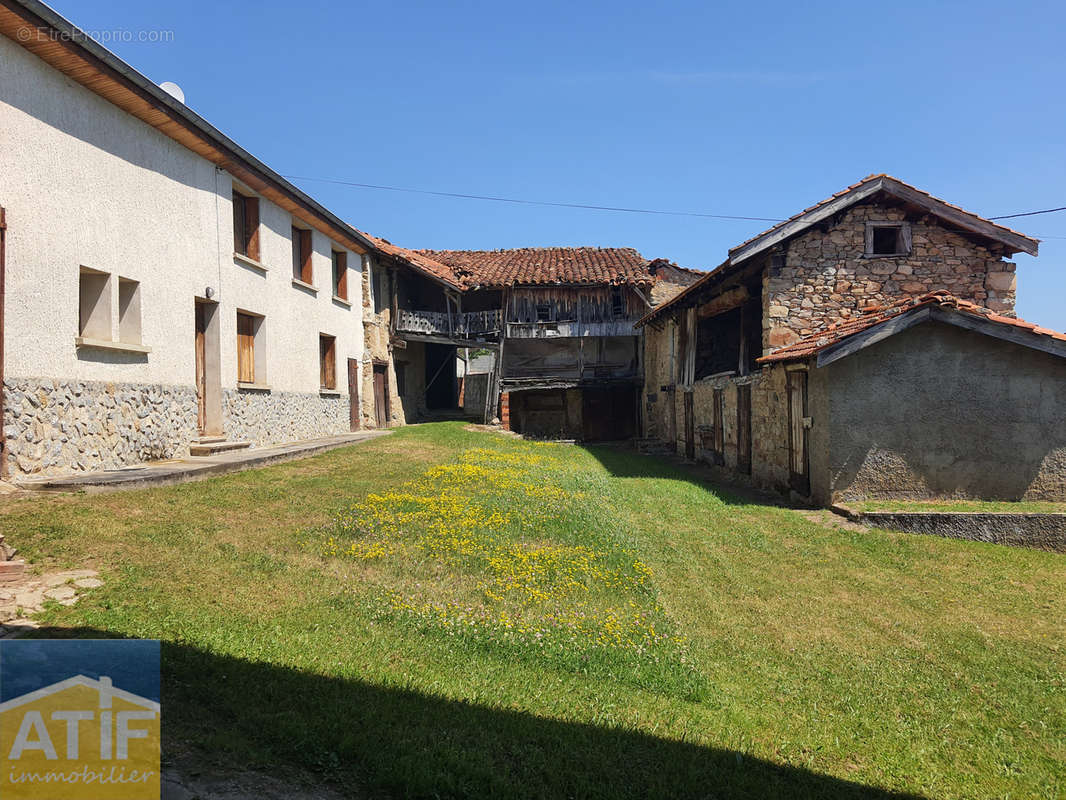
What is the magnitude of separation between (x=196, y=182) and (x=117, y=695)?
11.1 metres

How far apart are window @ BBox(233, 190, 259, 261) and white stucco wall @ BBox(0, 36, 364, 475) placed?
0.66ft

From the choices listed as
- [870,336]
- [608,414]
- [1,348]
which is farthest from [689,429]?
[1,348]

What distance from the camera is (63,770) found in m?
2.55

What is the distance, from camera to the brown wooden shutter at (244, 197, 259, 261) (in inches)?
565

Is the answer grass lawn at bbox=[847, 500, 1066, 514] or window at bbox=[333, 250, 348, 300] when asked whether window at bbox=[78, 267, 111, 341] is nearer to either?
window at bbox=[333, 250, 348, 300]

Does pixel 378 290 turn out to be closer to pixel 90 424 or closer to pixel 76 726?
pixel 90 424

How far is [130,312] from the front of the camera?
10180 millimetres

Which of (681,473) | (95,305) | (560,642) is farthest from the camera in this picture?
(681,473)

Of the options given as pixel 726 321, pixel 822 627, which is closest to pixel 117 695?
pixel 822 627

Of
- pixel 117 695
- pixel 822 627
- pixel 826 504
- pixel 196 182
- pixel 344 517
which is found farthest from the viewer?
pixel 196 182

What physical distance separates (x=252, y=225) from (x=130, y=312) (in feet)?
16.0

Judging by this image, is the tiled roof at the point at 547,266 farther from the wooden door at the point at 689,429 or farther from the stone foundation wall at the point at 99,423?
the stone foundation wall at the point at 99,423

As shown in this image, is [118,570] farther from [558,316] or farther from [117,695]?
[558,316]

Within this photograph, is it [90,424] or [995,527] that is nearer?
[90,424]
